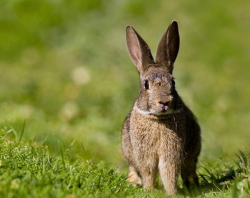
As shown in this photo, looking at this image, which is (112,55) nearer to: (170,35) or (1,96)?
(1,96)

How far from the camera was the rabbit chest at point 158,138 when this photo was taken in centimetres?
534

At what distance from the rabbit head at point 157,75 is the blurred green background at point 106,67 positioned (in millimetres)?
1630

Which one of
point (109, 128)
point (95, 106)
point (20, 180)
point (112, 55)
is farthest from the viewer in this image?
point (112, 55)

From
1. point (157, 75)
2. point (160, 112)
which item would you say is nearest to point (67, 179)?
point (160, 112)

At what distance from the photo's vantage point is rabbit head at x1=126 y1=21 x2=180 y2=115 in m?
5.12

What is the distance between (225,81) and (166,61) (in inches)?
253

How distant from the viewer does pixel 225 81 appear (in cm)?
1190

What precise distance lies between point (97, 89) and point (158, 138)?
560cm

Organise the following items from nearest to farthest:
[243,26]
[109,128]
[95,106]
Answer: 1. [109,128]
2. [95,106]
3. [243,26]

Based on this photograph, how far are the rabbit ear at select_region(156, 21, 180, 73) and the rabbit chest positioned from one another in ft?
2.10

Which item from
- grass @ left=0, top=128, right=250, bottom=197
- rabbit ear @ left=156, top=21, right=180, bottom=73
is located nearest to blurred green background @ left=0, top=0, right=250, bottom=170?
grass @ left=0, top=128, right=250, bottom=197

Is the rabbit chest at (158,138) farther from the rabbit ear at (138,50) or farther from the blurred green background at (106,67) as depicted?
the blurred green background at (106,67)

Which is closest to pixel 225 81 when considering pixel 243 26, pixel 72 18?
pixel 243 26

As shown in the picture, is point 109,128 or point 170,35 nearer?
point 170,35
